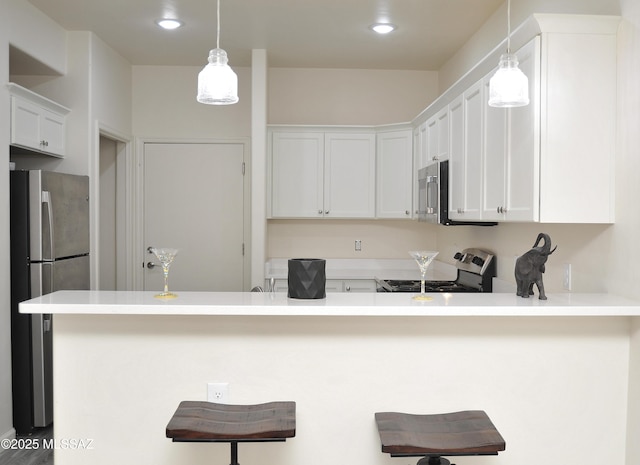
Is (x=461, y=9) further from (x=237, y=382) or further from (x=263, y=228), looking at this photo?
(x=237, y=382)

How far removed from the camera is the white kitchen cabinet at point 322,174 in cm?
523

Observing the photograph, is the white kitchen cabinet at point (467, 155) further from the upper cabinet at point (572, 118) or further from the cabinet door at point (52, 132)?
the cabinet door at point (52, 132)

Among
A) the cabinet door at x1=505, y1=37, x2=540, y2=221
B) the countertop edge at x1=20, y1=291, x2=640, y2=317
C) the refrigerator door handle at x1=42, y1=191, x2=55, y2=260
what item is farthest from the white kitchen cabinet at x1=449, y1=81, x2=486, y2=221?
the refrigerator door handle at x1=42, y1=191, x2=55, y2=260

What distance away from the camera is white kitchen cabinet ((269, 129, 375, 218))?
5227mm

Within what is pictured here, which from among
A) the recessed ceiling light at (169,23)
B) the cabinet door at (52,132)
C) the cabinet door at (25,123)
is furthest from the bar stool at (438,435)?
the recessed ceiling light at (169,23)

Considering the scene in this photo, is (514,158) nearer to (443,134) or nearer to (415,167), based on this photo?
(443,134)

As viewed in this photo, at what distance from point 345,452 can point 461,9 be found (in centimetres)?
286

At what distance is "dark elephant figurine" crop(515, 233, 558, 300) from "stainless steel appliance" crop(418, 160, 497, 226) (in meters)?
1.48

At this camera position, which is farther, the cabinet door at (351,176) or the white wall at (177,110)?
the white wall at (177,110)

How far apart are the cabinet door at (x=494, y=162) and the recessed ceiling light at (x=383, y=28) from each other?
133 cm

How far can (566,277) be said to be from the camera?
9.19 ft

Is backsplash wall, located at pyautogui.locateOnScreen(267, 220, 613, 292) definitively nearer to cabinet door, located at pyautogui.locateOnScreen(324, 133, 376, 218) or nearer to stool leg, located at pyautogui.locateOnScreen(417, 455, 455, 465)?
cabinet door, located at pyautogui.locateOnScreen(324, 133, 376, 218)

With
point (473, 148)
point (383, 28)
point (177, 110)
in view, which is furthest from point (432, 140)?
point (177, 110)

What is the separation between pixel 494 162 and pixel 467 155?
47 centimetres
